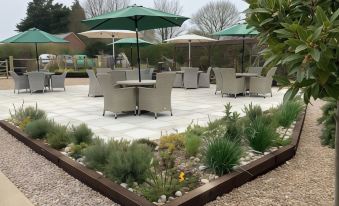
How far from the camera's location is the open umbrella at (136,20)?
5.98 meters

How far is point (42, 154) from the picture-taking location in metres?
3.98

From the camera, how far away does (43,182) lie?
312cm

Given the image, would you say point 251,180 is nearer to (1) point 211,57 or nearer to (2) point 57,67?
(1) point 211,57

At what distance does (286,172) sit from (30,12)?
38.6 m

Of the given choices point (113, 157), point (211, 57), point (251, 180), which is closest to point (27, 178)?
point (113, 157)

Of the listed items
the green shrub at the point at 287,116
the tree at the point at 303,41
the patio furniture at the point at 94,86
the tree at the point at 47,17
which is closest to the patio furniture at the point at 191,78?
the patio furniture at the point at 94,86

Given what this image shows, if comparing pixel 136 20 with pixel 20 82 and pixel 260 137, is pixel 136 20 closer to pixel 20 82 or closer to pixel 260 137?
pixel 260 137

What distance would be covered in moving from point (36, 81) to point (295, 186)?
9544 mm

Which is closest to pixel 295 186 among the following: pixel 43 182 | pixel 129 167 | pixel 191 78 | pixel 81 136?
pixel 129 167

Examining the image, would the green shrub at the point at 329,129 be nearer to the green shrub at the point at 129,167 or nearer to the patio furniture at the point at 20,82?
the green shrub at the point at 129,167

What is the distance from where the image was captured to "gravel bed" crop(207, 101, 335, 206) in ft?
8.56

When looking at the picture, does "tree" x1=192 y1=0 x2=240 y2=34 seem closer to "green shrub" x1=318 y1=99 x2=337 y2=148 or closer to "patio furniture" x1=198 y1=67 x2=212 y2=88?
"patio furniture" x1=198 y1=67 x2=212 y2=88

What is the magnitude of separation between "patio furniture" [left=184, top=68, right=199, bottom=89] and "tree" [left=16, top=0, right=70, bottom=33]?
94.7ft

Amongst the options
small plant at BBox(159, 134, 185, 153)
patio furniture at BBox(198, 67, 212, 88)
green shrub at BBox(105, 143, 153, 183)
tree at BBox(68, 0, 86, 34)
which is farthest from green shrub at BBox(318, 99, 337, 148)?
tree at BBox(68, 0, 86, 34)
